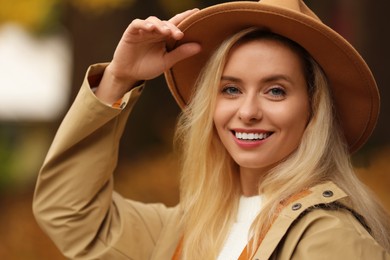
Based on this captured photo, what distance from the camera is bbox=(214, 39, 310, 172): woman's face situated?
3.06m


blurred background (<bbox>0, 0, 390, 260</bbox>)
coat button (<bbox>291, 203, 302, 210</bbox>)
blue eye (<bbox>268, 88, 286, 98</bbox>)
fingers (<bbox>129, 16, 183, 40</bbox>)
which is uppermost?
fingers (<bbox>129, 16, 183, 40</bbox>)

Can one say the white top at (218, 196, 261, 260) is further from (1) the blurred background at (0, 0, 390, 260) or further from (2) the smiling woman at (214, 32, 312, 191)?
(1) the blurred background at (0, 0, 390, 260)

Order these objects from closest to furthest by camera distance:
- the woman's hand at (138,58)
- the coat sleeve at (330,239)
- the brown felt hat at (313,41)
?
the coat sleeve at (330,239) → the brown felt hat at (313,41) → the woman's hand at (138,58)

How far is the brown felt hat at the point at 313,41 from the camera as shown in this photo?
2988 millimetres

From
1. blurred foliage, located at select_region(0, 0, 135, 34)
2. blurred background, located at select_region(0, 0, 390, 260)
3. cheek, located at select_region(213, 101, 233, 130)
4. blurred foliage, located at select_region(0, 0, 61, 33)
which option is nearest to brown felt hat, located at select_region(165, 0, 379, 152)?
cheek, located at select_region(213, 101, 233, 130)

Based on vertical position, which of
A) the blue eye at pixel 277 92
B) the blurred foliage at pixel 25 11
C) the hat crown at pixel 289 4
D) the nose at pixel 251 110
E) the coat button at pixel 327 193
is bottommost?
the blurred foliage at pixel 25 11

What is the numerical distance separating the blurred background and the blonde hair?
2.17 metres

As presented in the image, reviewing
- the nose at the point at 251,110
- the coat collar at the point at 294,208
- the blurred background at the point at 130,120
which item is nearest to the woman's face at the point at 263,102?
the nose at the point at 251,110

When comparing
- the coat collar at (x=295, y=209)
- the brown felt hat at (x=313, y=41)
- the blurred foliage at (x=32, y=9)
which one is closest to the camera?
the coat collar at (x=295, y=209)

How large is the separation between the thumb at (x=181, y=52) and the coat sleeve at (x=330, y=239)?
77 centimetres

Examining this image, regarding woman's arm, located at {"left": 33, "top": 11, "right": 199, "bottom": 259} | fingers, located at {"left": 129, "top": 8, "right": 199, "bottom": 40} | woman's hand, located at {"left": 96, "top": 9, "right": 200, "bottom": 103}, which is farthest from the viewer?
woman's arm, located at {"left": 33, "top": 11, "right": 199, "bottom": 259}

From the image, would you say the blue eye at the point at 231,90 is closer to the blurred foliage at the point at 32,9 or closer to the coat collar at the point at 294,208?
the coat collar at the point at 294,208

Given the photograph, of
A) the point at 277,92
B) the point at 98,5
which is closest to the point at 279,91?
the point at 277,92

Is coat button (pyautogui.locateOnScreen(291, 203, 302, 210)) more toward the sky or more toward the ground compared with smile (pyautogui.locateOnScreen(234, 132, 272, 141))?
more toward the ground
